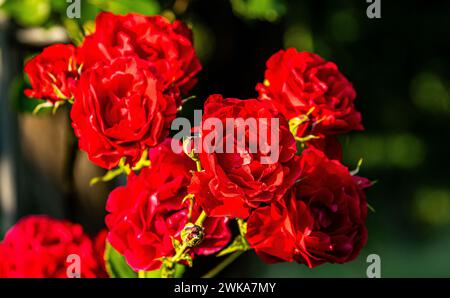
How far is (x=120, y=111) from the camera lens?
734 mm

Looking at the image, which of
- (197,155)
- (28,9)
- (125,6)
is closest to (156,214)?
(197,155)

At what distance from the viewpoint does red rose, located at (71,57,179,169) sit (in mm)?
723

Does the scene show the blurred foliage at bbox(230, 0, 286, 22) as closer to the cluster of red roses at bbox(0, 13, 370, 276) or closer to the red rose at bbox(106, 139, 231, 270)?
the cluster of red roses at bbox(0, 13, 370, 276)

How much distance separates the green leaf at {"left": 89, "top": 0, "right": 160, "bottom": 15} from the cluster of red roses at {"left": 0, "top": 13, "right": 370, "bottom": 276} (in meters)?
0.41

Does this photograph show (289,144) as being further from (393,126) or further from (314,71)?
(393,126)

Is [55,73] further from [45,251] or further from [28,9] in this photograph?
[28,9]

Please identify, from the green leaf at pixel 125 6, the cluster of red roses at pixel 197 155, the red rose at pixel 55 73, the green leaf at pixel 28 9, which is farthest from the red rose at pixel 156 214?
the green leaf at pixel 28 9

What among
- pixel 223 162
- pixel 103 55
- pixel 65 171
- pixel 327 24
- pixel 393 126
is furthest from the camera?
pixel 393 126

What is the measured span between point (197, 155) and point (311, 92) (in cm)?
21

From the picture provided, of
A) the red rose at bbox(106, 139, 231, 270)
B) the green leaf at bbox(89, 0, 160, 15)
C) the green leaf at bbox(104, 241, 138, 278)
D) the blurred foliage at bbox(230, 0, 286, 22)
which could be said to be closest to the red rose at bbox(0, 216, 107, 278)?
the green leaf at bbox(104, 241, 138, 278)

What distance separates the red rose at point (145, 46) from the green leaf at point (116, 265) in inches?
10.5

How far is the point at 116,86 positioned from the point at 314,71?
0.84 ft

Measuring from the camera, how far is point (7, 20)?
1.69m

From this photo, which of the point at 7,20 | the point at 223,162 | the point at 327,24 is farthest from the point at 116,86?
the point at 327,24
